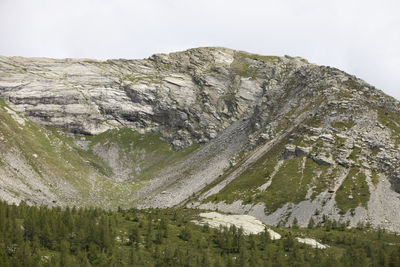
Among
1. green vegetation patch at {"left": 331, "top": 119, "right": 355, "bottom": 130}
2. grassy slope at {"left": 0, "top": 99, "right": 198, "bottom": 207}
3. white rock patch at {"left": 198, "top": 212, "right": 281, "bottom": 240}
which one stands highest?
green vegetation patch at {"left": 331, "top": 119, "right": 355, "bottom": 130}

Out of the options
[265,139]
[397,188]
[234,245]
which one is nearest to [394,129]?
[397,188]

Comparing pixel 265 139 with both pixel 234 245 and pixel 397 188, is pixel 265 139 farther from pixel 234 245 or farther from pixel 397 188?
pixel 234 245

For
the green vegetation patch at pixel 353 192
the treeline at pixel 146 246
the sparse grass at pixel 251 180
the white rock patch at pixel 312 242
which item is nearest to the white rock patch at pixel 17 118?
the sparse grass at pixel 251 180

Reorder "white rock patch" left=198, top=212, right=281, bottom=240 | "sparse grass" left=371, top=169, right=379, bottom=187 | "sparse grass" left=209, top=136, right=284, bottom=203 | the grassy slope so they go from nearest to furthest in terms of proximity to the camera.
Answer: "white rock patch" left=198, top=212, right=281, bottom=240
"sparse grass" left=371, top=169, right=379, bottom=187
"sparse grass" left=209, top=136, right=284, bottom=203
the grassy slope

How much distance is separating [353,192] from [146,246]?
64.3m

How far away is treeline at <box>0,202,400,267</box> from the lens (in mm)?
47531

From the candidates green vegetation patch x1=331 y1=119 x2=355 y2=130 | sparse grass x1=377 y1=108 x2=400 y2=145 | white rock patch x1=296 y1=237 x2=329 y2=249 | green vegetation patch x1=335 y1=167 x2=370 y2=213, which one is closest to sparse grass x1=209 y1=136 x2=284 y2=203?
green vegetation patch x1=331 y1=119 x2=355 y2=130

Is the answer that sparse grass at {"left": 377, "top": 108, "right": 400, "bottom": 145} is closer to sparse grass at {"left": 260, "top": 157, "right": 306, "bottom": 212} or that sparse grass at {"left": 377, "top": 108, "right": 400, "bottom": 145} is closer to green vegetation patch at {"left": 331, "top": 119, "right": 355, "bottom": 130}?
green vegetation patch at {"left": 331, "top": 119, "right": 355, "bottom": 130}

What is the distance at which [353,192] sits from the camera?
97500 mm

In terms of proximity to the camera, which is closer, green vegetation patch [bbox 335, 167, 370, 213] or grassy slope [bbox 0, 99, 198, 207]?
green vegetation patch [bbox 335, 167, 370, 213]

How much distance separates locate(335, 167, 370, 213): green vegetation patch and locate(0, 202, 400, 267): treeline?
982 inches

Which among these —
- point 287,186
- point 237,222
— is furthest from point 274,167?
point 237,222

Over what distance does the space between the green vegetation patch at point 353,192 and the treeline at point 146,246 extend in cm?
2495

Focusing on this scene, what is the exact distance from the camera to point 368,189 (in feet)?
321
